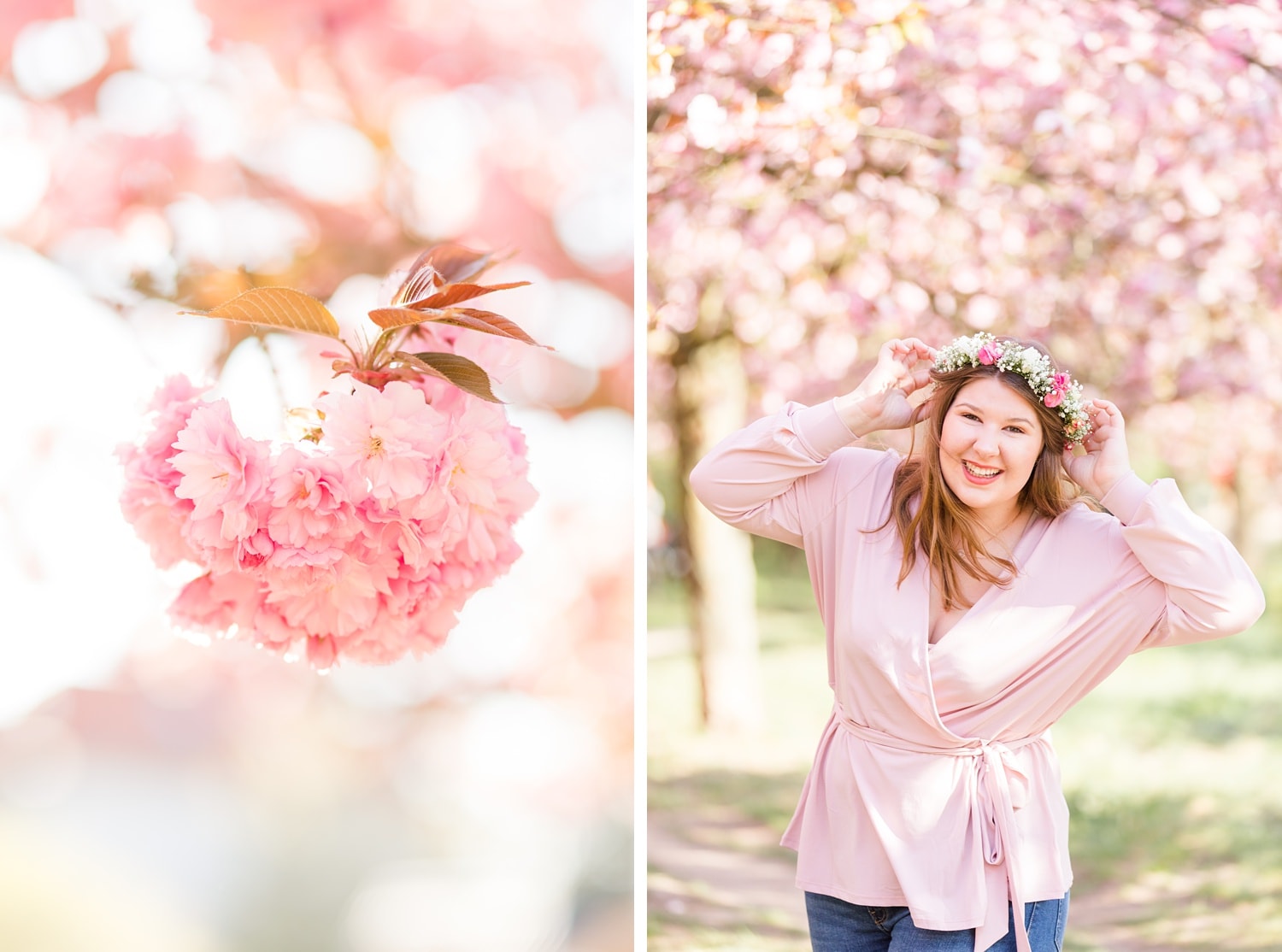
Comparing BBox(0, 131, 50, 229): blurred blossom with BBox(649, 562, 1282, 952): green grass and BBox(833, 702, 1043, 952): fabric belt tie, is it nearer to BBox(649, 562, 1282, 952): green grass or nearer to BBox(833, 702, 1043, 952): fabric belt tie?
BBox(833, 702, 1043, 952): fabric belt tie

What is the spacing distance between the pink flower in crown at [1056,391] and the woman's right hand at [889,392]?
163 mm

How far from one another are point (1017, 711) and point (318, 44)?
149 cm

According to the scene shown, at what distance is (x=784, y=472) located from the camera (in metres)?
1.42

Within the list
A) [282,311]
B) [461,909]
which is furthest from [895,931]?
[282,311]

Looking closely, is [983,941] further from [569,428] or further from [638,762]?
[569,428]

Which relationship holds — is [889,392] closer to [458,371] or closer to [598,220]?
[458,371]

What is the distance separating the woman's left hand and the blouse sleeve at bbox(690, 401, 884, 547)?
0.26 m

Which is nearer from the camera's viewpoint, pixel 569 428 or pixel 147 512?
pixel 147 512

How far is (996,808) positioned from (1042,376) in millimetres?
544

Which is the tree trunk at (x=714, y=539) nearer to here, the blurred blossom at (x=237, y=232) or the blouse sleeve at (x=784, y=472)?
the blurred blossom at (x=237, y=232)

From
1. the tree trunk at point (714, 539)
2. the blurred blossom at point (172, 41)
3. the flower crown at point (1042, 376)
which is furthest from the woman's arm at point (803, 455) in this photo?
the tree trunk at point (714, 539)

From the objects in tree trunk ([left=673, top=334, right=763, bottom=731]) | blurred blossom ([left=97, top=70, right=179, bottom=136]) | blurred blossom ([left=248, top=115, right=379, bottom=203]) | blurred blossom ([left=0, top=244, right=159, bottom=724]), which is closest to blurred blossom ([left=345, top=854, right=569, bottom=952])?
blurred blossom ([left=0, top=244, right=159, bottom=724])

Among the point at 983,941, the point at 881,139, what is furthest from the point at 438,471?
the point at 881,139

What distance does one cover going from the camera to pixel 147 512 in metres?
1.16
